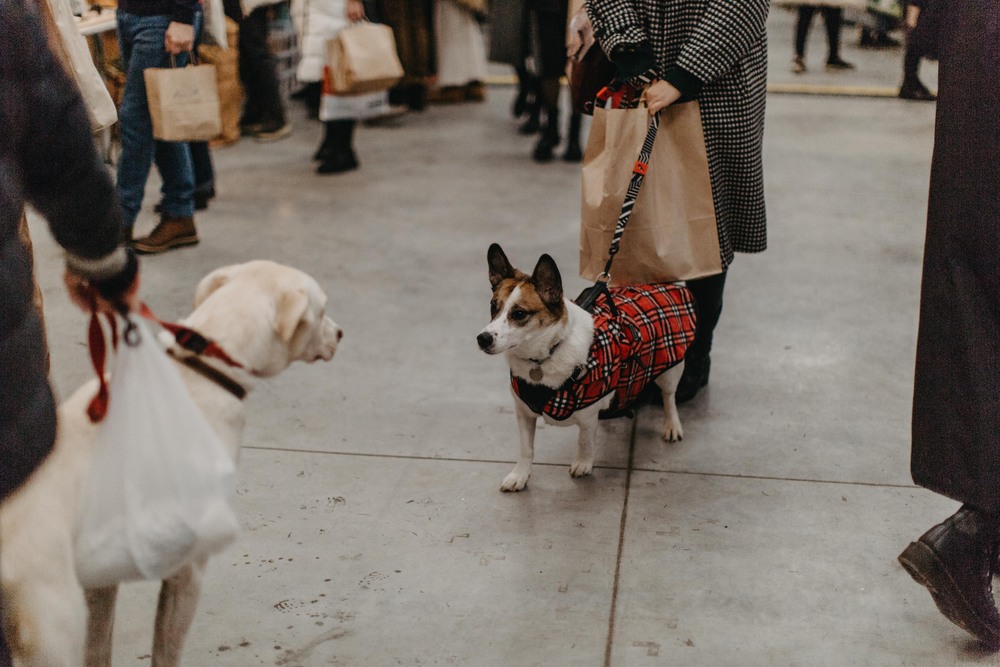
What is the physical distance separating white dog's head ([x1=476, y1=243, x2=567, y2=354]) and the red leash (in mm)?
1159

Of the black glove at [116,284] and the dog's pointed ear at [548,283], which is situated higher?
the black glove at [116,284]

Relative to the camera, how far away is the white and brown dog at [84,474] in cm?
172

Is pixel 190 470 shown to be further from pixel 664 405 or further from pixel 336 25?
pixel 336 25

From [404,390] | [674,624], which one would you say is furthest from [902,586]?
[404,390]

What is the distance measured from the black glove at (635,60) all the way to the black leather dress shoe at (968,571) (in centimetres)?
169

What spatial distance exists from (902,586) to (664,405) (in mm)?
1108

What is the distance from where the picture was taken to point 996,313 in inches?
95.8

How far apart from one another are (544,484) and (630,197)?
100cm

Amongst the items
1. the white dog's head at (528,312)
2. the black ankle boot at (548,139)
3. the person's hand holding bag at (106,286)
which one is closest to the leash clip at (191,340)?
the person's hand holding bag at (106,286)

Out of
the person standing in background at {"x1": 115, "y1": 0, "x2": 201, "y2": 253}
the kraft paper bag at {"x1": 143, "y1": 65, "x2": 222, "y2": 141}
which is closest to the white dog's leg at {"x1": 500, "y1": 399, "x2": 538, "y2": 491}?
the kraft paper bag at {"x1": 143, "y1": 65, "x2": 222, "y2": 141}

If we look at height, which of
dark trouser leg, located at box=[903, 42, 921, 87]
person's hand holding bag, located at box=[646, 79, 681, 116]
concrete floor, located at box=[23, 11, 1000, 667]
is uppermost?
dark trouser leg, located at box=[903, 42, 921, 87]

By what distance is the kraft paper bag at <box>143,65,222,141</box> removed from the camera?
498 centimetres

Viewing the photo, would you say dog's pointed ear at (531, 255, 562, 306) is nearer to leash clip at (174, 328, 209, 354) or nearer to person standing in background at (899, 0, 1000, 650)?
person standing in background at (899, 0, 1000, 650)

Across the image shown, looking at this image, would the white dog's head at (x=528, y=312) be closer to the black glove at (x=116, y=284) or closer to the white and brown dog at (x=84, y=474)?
the white and brown dog at (x=84, y=474)
